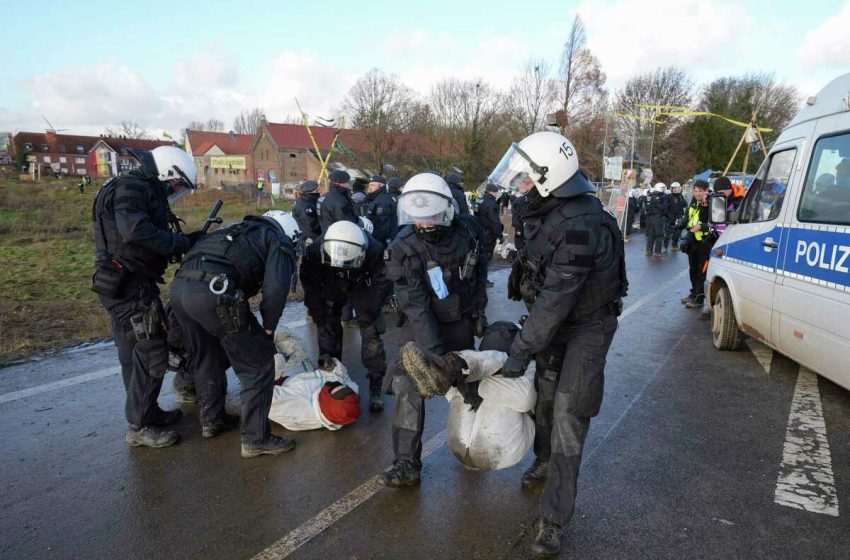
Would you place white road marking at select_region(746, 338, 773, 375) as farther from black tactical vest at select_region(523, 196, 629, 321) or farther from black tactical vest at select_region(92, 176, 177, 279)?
black tactical vest at select_region(92, 176, 177, 279)

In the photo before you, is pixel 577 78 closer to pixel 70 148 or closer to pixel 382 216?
pixel 382 216

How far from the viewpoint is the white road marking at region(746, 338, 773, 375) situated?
557cm

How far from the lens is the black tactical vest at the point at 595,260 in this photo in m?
2.64

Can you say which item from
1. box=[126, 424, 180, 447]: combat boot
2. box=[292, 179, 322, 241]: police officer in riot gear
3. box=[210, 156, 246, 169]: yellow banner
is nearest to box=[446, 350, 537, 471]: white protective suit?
box=[126, 424, 180, 447]: combat boot

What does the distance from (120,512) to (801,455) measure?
13.9 feet

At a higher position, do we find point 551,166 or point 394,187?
point 394,187

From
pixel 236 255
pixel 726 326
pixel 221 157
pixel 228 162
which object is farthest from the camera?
pixel 221 157

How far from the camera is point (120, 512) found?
3.00 m

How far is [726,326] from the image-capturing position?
19.5 feet

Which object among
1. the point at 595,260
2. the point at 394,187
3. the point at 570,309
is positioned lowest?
the point at 570,309

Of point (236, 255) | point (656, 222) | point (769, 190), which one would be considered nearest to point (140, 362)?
point (236, 255)

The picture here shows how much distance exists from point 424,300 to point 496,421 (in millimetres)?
829

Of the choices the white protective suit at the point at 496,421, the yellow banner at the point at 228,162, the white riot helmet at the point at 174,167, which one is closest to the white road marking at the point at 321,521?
the white protective suit at the point at 496,421

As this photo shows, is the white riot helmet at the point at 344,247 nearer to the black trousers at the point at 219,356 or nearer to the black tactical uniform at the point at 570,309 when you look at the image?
the black trousers at the point at 219,356
